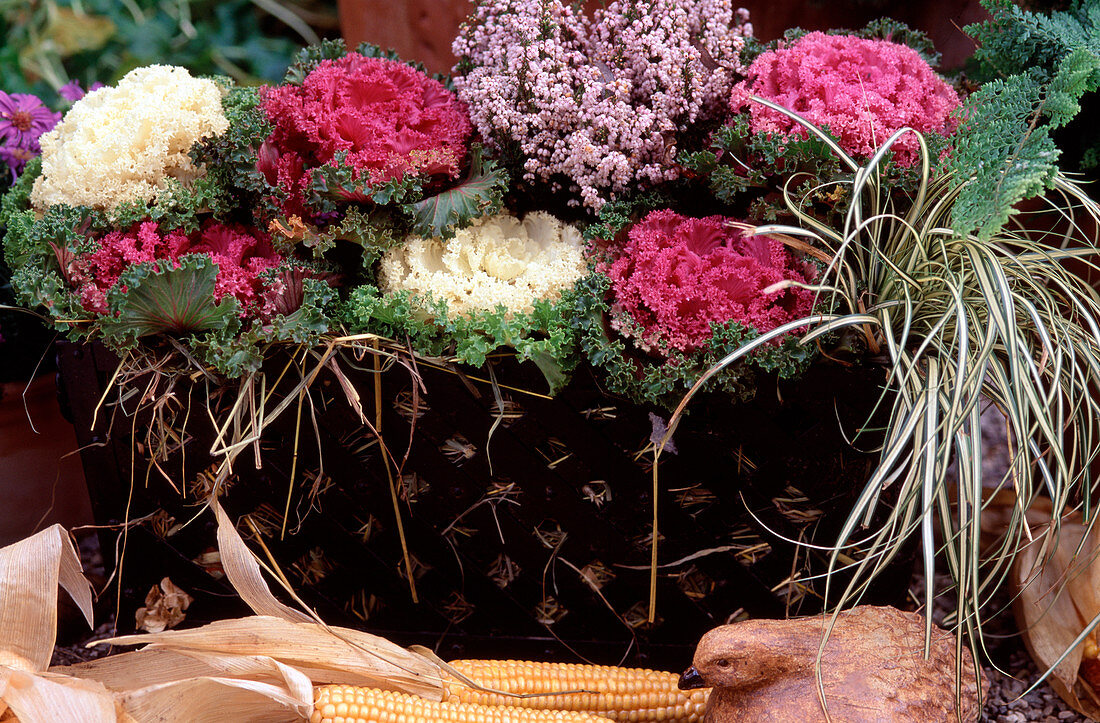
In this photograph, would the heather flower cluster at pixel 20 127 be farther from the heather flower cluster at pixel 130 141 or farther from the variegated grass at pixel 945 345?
the variegated grass at pixel 945 345

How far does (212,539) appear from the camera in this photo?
4.71 feet

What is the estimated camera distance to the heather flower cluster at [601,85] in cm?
130

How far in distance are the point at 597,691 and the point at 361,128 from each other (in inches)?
38.3

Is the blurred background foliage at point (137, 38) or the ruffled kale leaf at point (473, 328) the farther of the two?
the blurred background foliage at point (137, 38)

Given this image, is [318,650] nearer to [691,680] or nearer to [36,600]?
[36,600]

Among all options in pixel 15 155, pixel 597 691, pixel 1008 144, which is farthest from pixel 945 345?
pixel 15 155

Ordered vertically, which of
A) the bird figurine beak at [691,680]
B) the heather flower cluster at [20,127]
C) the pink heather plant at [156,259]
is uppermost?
the heather flower cluster at [20,127]

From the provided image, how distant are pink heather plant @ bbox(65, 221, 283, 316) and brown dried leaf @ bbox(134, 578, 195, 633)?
0.55 meters

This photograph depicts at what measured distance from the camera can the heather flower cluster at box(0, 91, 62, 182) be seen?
5.44ft

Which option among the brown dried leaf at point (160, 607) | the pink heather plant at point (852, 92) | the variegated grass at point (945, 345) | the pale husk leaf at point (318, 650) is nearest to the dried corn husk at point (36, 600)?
the pale husk leaf at point (318, 650)

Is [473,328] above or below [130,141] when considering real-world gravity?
below

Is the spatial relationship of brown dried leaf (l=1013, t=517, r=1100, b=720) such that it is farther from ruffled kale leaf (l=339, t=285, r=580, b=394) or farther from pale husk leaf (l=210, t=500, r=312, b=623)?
pale husk leaf (l=210, t=500, r=312, b=623)

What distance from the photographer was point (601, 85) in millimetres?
1309

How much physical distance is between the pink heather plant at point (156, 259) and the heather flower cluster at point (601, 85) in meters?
0.44
